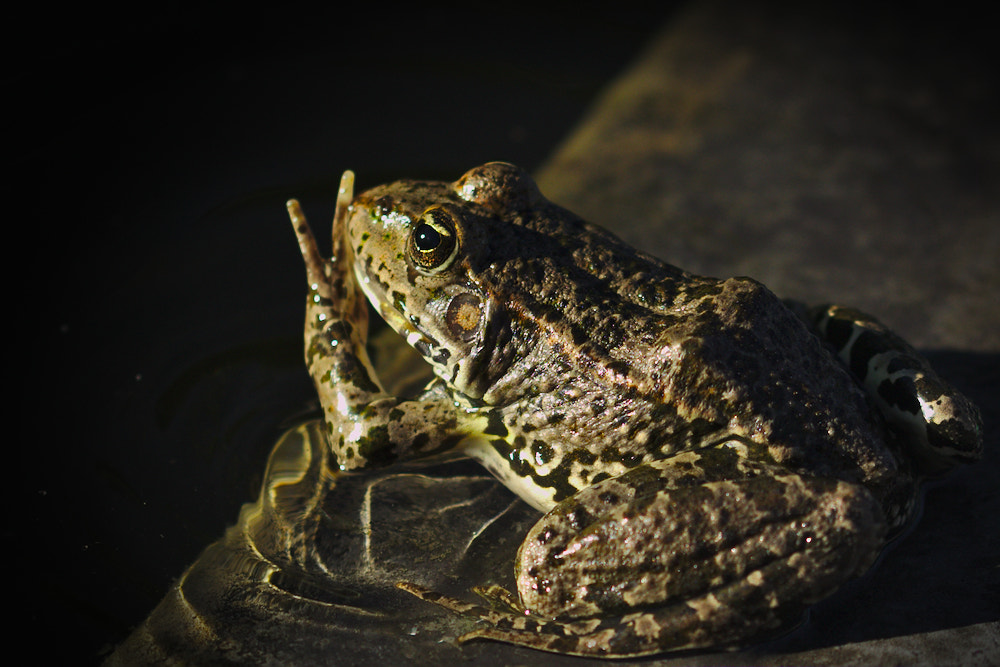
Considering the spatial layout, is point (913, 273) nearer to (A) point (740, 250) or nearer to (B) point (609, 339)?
(A) point (740, 250)

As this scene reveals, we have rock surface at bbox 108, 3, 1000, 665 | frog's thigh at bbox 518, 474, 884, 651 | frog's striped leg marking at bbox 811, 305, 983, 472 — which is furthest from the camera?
frog's striped leg marking at bbox 811, 305, 983, 472

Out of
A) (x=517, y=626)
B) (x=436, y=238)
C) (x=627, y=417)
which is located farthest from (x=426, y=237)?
(x=517, y=626)

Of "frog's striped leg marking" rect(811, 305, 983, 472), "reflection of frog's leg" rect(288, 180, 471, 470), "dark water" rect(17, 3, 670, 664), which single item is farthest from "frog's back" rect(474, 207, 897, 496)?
"dark water" rect(17, 3, 670, 664)

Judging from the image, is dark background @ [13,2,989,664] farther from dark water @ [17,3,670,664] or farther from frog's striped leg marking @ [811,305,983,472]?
frog's striped leg marking @ [811,305,983,472]

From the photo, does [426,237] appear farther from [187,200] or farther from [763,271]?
[187,200]

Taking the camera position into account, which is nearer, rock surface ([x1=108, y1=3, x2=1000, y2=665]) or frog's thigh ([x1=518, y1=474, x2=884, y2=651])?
frog's thigh ([x1=518, y1=474, x2=884, y2=651])

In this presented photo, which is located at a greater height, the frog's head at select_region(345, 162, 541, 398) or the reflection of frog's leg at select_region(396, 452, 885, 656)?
the frog's head at select_region(345, 162, 541, 398)

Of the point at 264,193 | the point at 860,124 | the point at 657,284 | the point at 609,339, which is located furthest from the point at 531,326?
the point at 860,124

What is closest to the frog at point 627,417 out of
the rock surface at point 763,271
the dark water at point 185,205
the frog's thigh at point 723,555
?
the frog's thigh at point 723,555
